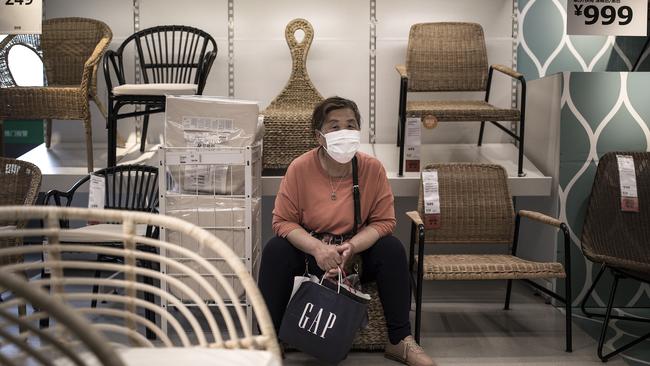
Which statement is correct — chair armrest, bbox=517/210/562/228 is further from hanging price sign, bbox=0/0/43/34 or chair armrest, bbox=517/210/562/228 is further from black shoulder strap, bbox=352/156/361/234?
hanging price sign, bbox=0/0/43/34

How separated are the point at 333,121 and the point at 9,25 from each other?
139cm

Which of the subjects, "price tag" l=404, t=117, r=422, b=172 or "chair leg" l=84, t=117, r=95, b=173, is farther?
"chair leg" l=84, t=117, r=95, b=173

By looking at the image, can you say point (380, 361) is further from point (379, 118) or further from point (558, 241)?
point (379, 118)

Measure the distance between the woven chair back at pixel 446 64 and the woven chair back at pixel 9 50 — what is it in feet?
8.21

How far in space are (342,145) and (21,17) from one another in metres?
1.43

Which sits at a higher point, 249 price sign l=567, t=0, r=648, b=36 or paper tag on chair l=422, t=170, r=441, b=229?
249 price sign l=567, t=0, r=648, b=36

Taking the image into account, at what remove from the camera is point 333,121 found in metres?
2.83

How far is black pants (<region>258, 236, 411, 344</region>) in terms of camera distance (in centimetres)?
279

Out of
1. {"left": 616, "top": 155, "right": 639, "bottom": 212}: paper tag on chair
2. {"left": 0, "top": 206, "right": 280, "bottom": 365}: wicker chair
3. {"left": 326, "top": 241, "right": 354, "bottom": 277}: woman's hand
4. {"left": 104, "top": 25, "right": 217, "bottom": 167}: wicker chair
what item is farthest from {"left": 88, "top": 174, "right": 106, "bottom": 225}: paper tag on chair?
{"left": 616, "top": 155, "right": 639, "bottom": 212}: paper tag on chair

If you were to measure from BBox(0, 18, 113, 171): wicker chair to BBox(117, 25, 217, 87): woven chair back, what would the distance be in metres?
0.26

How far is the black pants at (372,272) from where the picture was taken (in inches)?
110

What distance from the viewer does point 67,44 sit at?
4.37 meters

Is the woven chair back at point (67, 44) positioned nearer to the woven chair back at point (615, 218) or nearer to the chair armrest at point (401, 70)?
the chair armrest at point (401, 70)

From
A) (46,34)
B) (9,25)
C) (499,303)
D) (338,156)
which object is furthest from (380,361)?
(46,34)
